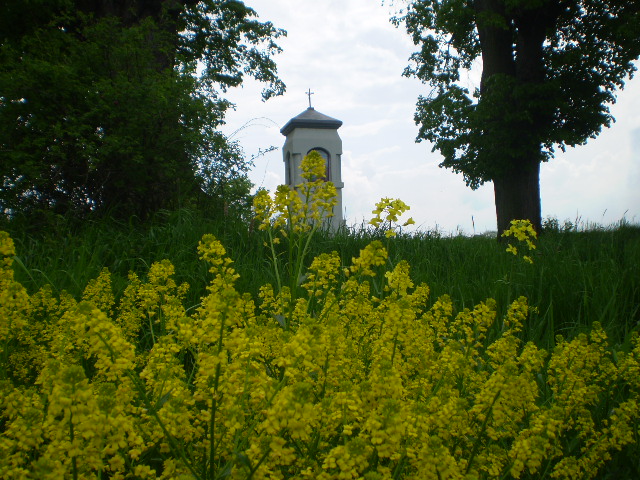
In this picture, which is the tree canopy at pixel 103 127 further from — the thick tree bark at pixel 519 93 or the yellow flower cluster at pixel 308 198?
the thick tree bark at pixel 519 93

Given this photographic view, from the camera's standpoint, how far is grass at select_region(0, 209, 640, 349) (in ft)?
15.9

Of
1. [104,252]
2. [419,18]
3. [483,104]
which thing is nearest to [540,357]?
[104,252]

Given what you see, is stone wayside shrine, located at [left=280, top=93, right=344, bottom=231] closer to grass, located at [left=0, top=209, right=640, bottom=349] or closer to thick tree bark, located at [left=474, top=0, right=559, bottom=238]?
thick tree bark, located at [left=474, top=0, right=559, bottom=238]

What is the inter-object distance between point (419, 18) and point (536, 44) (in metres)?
3.97

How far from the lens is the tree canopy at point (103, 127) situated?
699cm

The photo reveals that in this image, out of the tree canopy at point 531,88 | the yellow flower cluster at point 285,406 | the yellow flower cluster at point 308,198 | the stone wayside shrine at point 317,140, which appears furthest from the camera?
the stone wayside shrine at point 317,140

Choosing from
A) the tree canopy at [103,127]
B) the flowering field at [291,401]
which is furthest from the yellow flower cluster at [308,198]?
the tree canopy at [103,127]

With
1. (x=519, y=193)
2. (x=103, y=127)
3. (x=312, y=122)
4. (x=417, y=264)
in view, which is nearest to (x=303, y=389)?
Result: (x=417, y=264)

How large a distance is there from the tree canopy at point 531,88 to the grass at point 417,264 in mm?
4434

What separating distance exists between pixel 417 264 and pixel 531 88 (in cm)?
743

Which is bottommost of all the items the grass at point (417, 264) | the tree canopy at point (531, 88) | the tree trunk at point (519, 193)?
the grass at point (417, 264)

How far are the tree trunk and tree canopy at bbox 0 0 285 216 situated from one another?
6.64 meters

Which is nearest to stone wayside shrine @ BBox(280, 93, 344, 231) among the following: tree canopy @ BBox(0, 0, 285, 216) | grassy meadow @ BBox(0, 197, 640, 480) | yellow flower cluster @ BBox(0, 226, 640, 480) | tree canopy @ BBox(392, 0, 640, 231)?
tree canopy @ BBox(392, 0, 640, 231)

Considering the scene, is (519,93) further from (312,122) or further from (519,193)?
(312,122)
